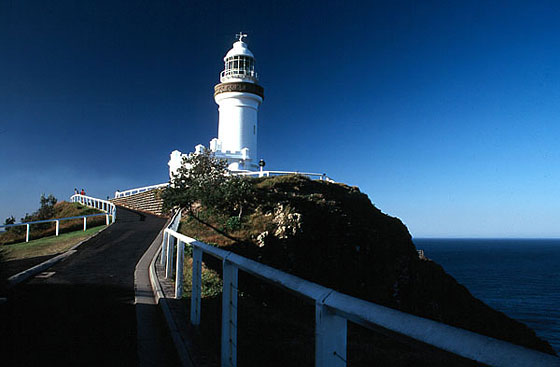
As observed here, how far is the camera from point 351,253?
17.7m

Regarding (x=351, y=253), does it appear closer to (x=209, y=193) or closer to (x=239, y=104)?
(x=209, y=193)

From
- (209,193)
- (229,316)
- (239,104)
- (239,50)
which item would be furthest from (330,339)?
(239,50)

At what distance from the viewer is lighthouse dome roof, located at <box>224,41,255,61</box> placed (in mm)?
33709

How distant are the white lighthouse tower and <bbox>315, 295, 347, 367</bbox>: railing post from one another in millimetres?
31190

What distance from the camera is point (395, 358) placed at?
501 cm

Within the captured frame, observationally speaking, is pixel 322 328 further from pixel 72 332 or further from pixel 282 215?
pixel 282 215

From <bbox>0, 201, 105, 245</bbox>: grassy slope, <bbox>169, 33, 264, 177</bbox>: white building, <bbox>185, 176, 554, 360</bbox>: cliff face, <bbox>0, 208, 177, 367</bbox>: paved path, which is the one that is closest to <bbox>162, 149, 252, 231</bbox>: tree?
<bbox>185, 176, 554, 360</bbox>: cliff face

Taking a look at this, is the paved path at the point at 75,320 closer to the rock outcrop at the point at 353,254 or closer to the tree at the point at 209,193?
the rock outcrop at the point at 353,254

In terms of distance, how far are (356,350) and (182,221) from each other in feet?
39.9

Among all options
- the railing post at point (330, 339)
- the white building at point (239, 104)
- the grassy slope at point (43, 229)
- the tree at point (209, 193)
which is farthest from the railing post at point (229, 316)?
the white building at point (239, 104)

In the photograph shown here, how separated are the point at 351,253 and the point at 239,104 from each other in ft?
67.5

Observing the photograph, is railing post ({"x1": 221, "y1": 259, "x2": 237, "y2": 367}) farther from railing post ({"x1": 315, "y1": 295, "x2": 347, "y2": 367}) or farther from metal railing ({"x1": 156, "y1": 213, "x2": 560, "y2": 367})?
railing post ({"x1": 315, "y1": 295, "x2": 347, "y2": 367})

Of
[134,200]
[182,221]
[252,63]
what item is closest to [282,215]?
[182,221]

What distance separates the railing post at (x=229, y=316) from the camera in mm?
2986
